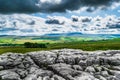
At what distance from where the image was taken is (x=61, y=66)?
6638cm

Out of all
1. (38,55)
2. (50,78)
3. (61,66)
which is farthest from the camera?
(38,55)

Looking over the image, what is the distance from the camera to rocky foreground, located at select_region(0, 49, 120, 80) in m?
62.9

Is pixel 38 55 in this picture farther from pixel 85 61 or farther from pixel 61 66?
pixel 85 61

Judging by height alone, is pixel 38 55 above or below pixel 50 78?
above

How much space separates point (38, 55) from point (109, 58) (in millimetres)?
20403

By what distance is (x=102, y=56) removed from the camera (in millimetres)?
73500

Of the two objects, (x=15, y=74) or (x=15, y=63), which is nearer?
(x=15, y=74)

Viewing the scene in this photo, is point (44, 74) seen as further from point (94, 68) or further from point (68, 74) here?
point (94, 68)

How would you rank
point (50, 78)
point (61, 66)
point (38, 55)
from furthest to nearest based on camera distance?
point (38, 55)
point (61, 66)
point (50, 78)

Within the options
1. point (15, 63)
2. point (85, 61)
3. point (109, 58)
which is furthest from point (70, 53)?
point (15, 63)

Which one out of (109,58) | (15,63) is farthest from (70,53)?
(15,63)

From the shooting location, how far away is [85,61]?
69.4 metres

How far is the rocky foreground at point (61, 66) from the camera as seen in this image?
6291cm

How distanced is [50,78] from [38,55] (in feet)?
38.3
